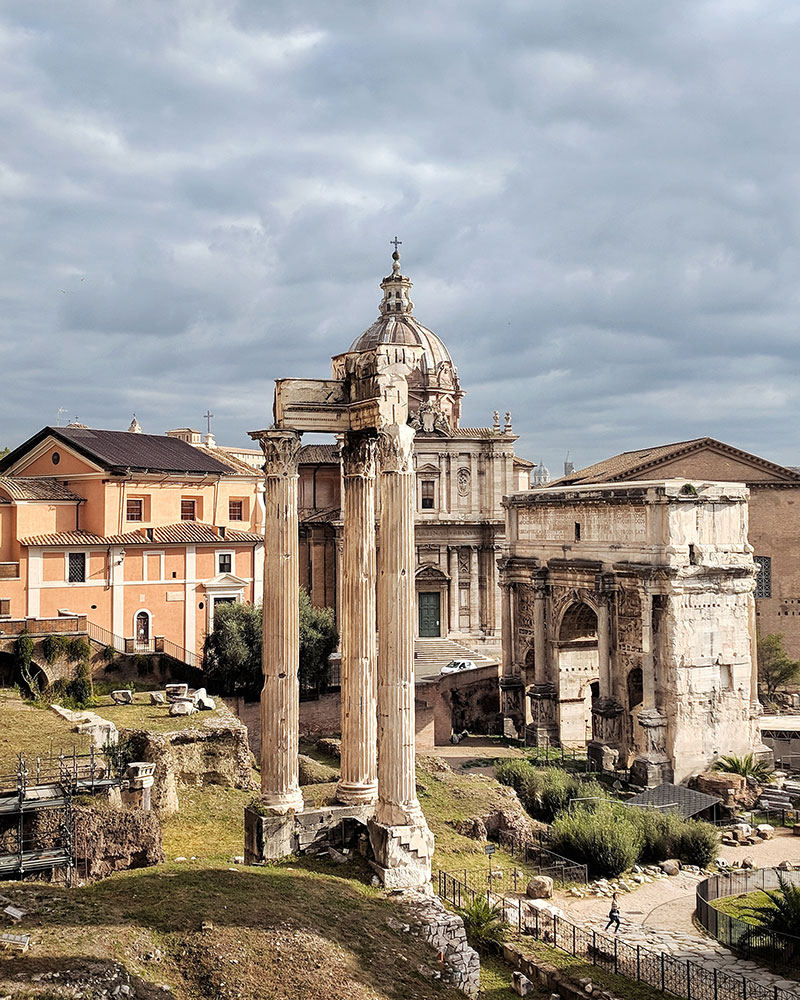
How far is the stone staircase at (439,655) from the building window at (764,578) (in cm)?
1572

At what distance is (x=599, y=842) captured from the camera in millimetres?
20828

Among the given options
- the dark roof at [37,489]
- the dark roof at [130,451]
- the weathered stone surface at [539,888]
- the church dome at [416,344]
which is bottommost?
the weathered stone surface at [539,888]

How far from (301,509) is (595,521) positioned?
19.0 m

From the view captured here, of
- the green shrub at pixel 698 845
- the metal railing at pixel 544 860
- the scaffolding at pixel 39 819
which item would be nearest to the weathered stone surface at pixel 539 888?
the metal railing at pixel 544 860

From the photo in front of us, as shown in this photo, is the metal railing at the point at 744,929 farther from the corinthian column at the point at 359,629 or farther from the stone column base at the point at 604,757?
the stone column base at the point at 604,757

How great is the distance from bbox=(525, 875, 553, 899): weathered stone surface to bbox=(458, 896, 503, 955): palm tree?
2.83m

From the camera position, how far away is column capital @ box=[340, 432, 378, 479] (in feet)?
48.4

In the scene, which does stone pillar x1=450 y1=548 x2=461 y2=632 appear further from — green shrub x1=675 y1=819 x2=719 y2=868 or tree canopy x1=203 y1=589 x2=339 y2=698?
green shrub x1=675 y1=819 x2=719 y2=868

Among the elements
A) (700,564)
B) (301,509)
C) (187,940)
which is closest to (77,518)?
(301,509)

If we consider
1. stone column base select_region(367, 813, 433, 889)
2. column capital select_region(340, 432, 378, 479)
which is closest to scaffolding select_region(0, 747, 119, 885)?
stone column base select_region(367, 813, 433, 889)

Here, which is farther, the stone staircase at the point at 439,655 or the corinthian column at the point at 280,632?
the stone staircase at the point at 439,655

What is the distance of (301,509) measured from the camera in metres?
47.7

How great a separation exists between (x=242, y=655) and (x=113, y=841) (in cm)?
1493

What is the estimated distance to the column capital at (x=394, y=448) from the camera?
13750 mm
